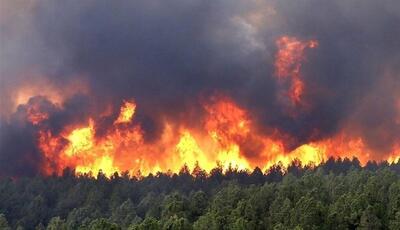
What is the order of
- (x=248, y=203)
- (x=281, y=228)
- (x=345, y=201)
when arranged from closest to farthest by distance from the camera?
1. (x=281, y=228)
2. (x=345, y=201)
3. (x=248, y=203)

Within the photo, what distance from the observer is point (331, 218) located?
141 metres

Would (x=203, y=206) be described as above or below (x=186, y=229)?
above

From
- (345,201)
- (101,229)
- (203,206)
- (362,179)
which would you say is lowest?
(101,229)

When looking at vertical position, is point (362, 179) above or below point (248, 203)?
above

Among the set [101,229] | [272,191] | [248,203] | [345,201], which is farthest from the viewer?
[272,191]

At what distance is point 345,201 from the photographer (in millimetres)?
146625

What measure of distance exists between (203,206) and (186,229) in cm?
4285

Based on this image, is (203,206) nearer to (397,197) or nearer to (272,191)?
(272,191)

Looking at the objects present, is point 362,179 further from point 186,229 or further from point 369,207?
point 186,229

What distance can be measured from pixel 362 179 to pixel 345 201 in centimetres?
5167

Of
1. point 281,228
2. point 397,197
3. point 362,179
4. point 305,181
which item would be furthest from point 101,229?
point 362,179

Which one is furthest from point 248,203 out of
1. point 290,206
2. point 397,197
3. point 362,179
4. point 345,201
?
point 362,179

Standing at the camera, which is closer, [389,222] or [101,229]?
[101,229]

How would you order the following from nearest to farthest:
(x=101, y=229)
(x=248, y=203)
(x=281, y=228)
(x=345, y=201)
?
(x=101, y=229), (x=281, y=228), (x=345, y=201), (x=248, y=203)
